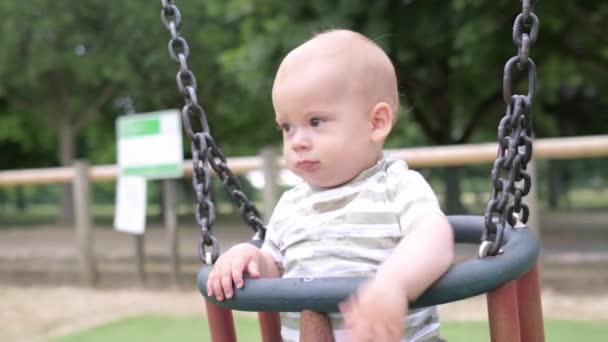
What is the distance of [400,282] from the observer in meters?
0.92

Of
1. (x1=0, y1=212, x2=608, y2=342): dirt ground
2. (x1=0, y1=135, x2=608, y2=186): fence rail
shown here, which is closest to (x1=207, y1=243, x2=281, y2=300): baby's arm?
(x1=0, y1=135, x2=608, y2=186): fence rail

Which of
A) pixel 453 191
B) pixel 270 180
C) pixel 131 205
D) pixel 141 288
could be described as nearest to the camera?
pixel 270 180

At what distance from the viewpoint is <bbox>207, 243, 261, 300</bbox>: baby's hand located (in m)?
1.06

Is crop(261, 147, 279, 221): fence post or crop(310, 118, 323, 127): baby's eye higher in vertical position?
crop(310, 118, 323, 127): baby's eye

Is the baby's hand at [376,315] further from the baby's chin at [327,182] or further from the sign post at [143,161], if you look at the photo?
the sign post at [143,161]

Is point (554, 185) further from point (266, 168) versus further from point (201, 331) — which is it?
point (201, 331)

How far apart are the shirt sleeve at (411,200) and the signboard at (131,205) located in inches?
161

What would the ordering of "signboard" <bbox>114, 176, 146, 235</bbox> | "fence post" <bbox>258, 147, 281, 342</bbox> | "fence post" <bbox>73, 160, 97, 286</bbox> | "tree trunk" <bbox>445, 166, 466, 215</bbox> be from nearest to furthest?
1. "fence post" <bbox>258, 147, 281, 342</bbox>
2. "signboard" <bbox>114, 176, 146, 235</bbox>
3. "tree trunk" <bbox>445, 166, 466, 215</bbox>
4. "fence post" <bbox>73, 160, 97, 286</bbox>

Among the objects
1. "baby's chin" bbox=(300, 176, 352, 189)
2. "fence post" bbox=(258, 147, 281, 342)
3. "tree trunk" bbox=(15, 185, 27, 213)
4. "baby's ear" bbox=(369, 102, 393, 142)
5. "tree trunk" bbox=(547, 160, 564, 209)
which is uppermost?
"baby's ear" bbox=(369, 102, 393, 142)

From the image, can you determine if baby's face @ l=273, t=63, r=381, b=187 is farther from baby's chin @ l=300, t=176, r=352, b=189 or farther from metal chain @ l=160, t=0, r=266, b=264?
metal chain @ l=160, t=0, r=266, b=264

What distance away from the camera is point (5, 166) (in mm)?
15336

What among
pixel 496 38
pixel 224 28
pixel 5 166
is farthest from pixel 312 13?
pixel 5 166

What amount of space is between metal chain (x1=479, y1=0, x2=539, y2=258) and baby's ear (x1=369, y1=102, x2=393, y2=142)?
19 centimetres

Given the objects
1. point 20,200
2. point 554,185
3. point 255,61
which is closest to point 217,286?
point 255,61
